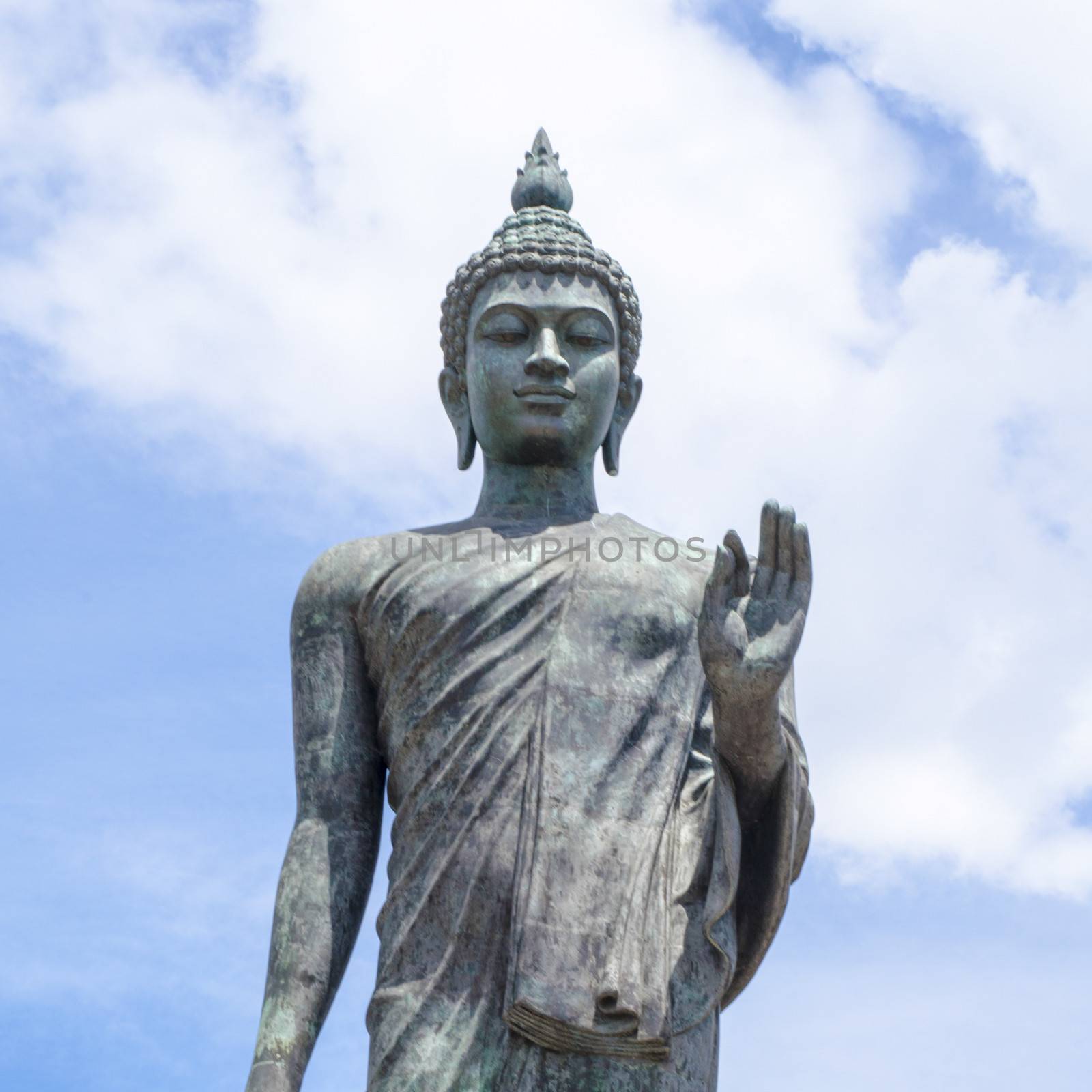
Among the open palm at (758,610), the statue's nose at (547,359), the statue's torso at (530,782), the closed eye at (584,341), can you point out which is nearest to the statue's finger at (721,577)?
the open palm at (758,610)

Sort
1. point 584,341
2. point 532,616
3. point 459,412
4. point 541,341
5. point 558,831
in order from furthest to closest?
point 459,412
point 584,341
point 541,341
point 532,616
point 558,831

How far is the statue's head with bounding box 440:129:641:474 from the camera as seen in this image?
11617 millimetres

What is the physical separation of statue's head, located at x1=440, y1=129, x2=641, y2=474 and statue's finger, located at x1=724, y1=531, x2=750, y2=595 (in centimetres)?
166

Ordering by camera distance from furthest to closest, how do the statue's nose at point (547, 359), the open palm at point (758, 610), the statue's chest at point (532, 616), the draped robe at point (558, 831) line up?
the statue's nose at point (547, 359) < the statue's chest at point (532, 616) < the open palm at point (758, 610) < the draped robe at point (558, 831)

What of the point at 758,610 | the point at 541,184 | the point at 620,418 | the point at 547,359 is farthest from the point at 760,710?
the point at 541,184

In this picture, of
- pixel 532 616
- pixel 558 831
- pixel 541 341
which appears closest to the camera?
pixel 558 831

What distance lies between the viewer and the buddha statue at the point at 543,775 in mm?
9883

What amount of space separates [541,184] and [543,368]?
1.47 meters

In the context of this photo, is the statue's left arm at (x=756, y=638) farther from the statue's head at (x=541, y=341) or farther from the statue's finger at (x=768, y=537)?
the statue's head at (x=541, y=341)

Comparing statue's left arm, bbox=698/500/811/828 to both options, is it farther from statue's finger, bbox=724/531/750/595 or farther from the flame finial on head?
the flame finial on head

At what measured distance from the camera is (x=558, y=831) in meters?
10.1

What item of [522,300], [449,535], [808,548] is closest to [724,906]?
[808,548]

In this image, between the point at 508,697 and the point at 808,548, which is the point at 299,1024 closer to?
the point at 508,697

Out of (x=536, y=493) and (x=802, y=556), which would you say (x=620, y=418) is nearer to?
(x=536, y=493)
